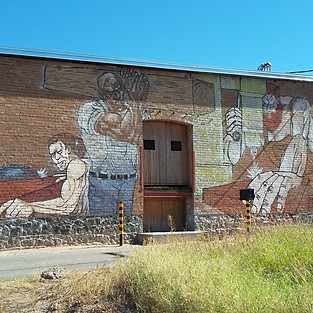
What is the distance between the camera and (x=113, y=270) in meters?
7.02

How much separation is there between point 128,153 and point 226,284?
11.4m

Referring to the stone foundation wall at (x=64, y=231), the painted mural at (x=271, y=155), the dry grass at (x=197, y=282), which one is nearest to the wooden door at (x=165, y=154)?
the painted mural at (x=271, y=155)

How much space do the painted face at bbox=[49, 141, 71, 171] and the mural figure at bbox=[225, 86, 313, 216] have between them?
20.0 ft

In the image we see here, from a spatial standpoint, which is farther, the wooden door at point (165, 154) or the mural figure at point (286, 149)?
the mural figure at point (286, 149)

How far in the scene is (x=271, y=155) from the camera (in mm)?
18609

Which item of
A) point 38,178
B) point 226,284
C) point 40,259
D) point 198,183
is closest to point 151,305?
point 226,284

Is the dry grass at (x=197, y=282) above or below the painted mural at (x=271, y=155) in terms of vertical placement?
below

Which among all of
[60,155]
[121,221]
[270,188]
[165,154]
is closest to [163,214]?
[165,154]

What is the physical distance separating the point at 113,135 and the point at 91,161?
1.18 metres

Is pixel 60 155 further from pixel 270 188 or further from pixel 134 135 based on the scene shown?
pixel 270 188

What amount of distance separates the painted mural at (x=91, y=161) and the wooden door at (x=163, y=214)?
1.24 metres

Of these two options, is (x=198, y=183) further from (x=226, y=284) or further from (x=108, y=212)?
(x=226, y=284)

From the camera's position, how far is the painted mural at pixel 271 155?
17.9 meters

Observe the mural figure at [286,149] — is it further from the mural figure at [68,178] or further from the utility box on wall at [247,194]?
the mural figure at [68,178]
